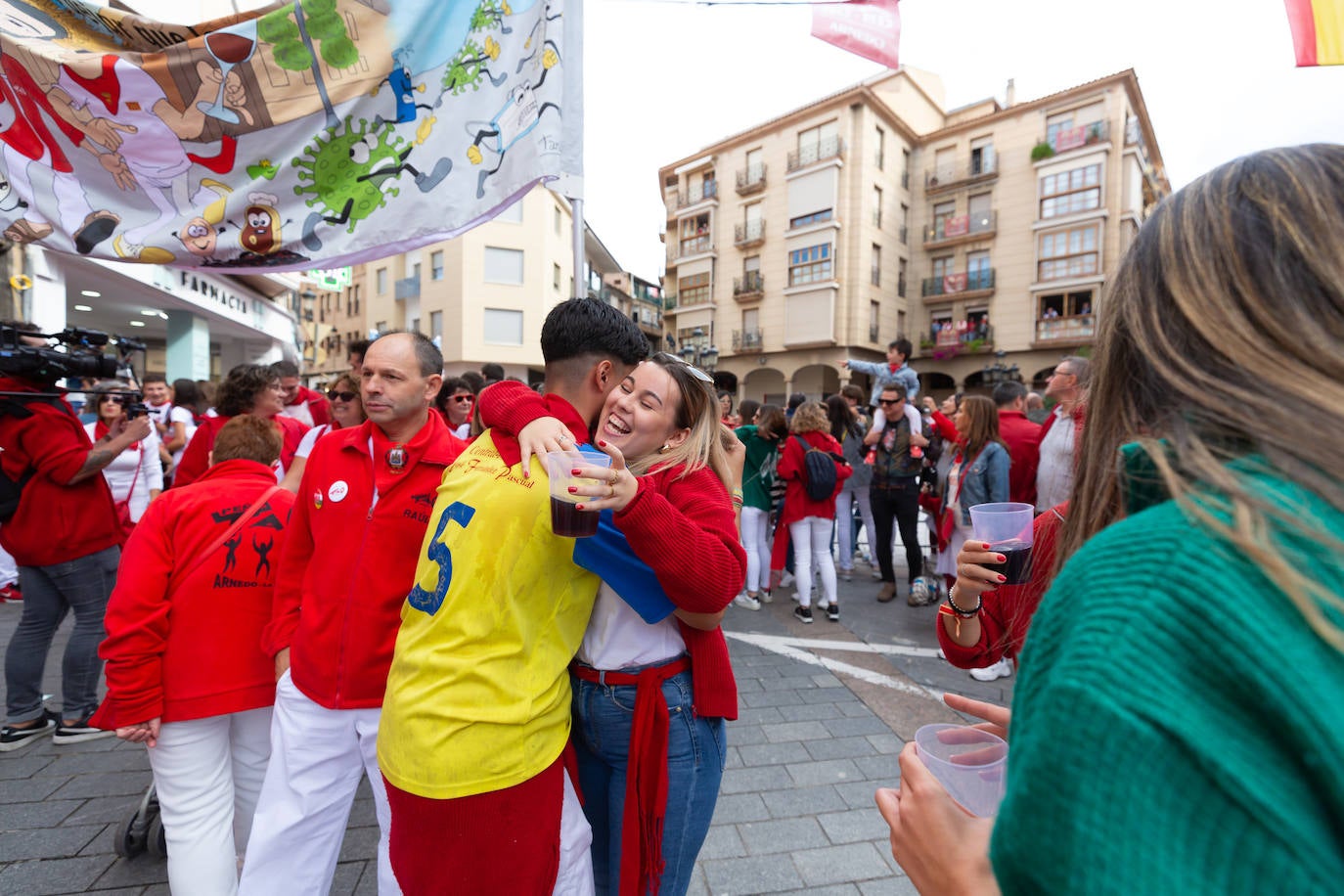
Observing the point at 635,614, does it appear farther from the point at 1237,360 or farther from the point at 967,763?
the point at 1237,360

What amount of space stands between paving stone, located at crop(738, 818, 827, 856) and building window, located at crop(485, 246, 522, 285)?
93.5 ft

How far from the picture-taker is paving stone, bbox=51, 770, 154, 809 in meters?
3.05

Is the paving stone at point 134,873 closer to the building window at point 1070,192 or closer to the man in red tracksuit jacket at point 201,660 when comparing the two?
the man in red tracksuit jacket at point 201,660

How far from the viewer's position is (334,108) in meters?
2.72

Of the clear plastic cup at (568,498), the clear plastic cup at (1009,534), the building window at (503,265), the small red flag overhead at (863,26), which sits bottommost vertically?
the clear plastic cup at (1009,534)

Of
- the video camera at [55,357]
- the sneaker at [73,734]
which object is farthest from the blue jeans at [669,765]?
the sneaker at [73,734]

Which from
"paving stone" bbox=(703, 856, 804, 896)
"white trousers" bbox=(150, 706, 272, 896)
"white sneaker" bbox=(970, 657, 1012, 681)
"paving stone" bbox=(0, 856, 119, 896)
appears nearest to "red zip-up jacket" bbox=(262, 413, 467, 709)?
"white trousers" bbox=(150, 706, 272, 896)

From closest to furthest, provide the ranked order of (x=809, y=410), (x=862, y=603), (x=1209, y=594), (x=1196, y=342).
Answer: (x=1209, y=594), (x=1196, y=342), (x=809, y=410), (x=862, y=603)

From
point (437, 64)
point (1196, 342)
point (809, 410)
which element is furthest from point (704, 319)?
point (1196, 342)

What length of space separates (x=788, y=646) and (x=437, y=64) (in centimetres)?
467

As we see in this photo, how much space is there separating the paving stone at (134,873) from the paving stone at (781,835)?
2384mm

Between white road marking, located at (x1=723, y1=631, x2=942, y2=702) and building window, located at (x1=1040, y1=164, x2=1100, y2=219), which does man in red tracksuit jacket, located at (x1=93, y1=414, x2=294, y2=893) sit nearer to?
white road marking, located at (x1=723, y1=631, x2=942, y2=702)

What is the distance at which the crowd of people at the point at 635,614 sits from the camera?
18.9 inches

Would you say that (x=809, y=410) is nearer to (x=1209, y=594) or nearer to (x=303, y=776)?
(x=303, y=776)
